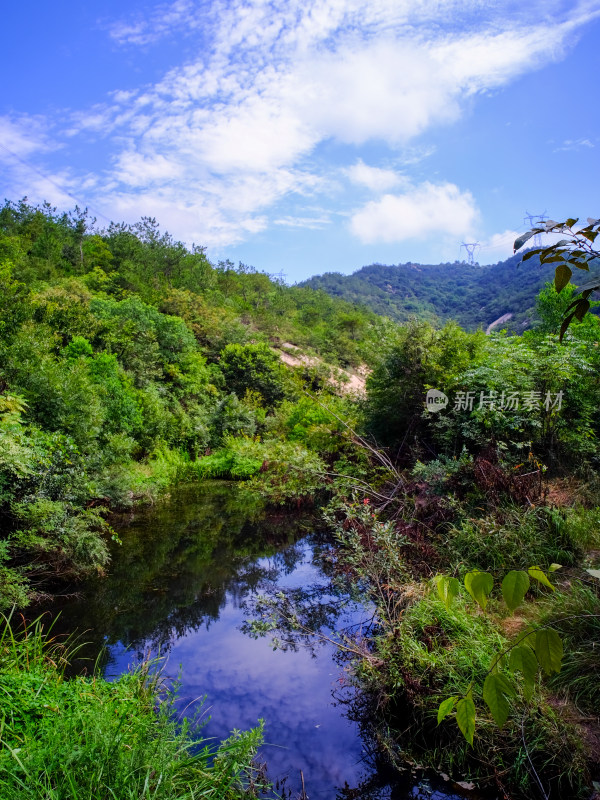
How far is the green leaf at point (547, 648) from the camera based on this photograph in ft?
2.93

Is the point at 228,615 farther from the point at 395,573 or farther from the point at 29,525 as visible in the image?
the point at 29,525

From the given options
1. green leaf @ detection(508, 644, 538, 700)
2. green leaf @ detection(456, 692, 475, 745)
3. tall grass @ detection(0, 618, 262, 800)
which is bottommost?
tall grass @ detection(0, 618, 262, 800)

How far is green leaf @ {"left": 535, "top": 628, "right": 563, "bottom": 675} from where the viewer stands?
2.93 ft

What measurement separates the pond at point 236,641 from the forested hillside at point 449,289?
32351 millimetres

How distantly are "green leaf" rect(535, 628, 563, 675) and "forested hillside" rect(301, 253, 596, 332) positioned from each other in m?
38.6

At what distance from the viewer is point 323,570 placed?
837 cm

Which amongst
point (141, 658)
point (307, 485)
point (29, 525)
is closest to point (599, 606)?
point (141, 658)

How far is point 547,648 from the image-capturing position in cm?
91

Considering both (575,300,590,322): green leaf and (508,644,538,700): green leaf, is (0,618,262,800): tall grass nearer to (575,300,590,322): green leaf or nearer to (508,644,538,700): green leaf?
(508,644,538,700): green leaf

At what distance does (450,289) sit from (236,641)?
7208cm

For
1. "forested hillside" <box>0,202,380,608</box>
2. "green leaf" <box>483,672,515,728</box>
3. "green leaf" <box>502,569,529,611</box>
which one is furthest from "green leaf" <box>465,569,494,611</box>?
"forested hillside" <box>0,202,380,608</box>

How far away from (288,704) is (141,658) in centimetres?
190

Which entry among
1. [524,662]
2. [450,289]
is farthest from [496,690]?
[450,289]

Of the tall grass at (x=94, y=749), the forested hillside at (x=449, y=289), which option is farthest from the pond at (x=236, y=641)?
the forested hillside at (x=449, y=289)
